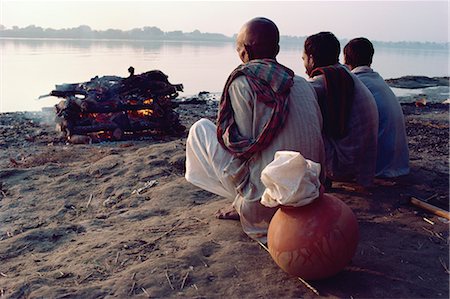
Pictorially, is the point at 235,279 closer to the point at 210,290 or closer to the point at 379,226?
the point at 210,290

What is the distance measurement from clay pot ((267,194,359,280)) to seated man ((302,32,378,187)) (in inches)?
67.3

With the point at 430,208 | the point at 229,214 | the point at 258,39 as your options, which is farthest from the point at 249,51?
the point at 430,208

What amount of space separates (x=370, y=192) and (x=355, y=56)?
1.50m

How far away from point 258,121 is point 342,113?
1334 millimetres

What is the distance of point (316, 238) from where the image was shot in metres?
2.77

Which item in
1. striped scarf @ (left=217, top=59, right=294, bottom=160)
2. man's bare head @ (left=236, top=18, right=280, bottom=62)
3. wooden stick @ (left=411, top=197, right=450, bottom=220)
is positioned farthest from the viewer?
wooden stick @ (left=411, top=197, right=450, bottom=220)

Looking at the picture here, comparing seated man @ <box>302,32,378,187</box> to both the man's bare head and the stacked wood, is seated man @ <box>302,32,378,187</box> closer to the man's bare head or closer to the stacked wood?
the man's bare head

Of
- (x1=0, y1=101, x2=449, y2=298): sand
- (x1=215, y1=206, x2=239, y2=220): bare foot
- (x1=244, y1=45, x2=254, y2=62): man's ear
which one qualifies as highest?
(x1=244, y1=45, x2=254, y2=62): man's ear

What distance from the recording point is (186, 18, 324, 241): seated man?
3.39m

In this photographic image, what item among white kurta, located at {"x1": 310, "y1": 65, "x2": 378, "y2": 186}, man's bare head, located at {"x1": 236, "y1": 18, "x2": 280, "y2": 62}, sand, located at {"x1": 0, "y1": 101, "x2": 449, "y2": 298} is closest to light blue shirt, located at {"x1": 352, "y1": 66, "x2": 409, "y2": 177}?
sand, located at {"x1": 0, "y1": 101, "x2": 449, "y2": 298}

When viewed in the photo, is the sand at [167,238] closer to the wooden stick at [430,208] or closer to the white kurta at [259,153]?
the wooden stick at [430,208]

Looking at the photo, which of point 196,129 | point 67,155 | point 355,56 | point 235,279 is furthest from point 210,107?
point 235,279

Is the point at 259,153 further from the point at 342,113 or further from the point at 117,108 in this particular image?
the point at 117,108

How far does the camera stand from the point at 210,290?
2.95 meters
